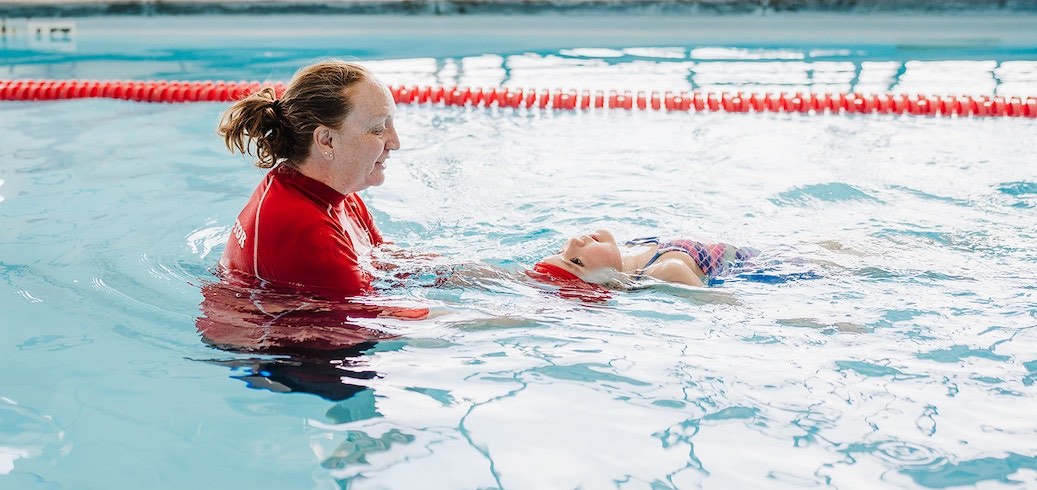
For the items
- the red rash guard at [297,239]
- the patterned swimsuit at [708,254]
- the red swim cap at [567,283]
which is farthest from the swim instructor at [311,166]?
A: the patterned swimsuit at [708,254]

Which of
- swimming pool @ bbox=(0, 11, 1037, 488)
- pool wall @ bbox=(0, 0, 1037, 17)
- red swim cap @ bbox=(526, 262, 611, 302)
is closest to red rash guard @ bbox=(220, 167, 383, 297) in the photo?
swimming pool @ bbox=(0, 11, 1037, 488)

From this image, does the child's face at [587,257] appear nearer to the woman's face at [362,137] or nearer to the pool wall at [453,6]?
the woman's face at [362,137]

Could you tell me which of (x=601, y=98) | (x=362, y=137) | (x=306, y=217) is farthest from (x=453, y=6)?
(x=306, y=217)

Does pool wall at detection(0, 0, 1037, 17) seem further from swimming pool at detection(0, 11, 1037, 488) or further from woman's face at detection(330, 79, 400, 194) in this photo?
woman's face at detection(330, 79, 400, 194)

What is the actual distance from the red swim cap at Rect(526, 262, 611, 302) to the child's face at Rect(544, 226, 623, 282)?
0.06 ft

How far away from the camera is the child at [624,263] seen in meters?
3.35

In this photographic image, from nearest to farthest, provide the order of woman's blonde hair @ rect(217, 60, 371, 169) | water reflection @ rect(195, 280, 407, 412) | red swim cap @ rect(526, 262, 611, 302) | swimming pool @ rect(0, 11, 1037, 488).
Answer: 1. swimming pool @ rect(0, 11, 1037, 488)
2. water reflection @ rect(195, 280, 407, 412)
3. woman's blonde hair @ rect(217, 60, 371, 169)
4. red swim cap @ rect(526, 262, 611, 302)

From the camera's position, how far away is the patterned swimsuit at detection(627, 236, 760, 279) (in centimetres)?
356

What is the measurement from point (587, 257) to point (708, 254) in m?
0.49

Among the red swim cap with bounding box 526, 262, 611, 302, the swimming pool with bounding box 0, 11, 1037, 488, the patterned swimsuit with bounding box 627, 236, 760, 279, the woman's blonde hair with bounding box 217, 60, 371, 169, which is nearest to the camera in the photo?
the swimming pool with bounding box 0, 11, 1037, 488

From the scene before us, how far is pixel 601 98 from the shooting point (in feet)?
21.6

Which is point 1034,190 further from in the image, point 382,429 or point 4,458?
point 4,458

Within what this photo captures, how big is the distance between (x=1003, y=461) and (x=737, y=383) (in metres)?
0.65

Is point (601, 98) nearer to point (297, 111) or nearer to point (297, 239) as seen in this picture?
point (297, 111)
